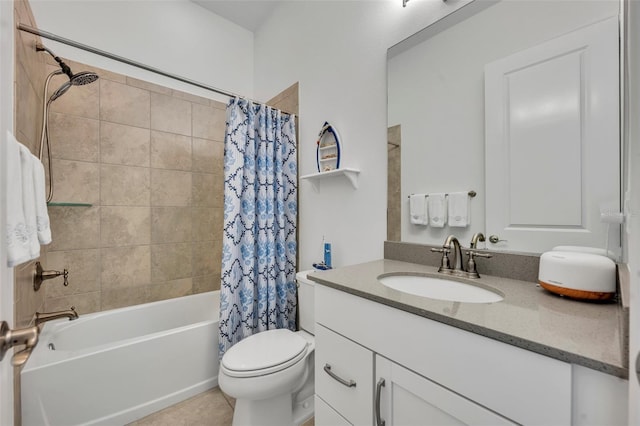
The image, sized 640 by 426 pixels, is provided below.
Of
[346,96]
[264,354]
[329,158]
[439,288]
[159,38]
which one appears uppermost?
[159,38]

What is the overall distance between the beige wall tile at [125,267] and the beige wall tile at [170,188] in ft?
1.25

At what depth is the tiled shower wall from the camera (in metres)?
1.71

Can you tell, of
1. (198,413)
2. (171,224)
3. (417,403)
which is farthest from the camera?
(171,224)

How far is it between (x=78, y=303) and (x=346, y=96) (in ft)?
7.28

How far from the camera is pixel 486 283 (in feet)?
3.04

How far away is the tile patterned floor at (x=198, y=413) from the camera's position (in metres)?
1.43

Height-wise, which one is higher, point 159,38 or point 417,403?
point 159,38

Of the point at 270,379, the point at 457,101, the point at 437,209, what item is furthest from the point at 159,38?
the point at 270,379

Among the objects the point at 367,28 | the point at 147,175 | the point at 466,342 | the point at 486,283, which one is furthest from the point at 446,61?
the point at 147,175

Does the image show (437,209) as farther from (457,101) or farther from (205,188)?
(205,188)

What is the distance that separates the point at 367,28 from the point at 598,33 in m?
1.04

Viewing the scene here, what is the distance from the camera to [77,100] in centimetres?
173

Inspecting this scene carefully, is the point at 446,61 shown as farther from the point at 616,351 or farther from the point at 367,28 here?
the point at 616,351

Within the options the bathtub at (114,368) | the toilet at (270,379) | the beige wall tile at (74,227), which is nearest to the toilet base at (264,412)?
the toilet at (270,379)
